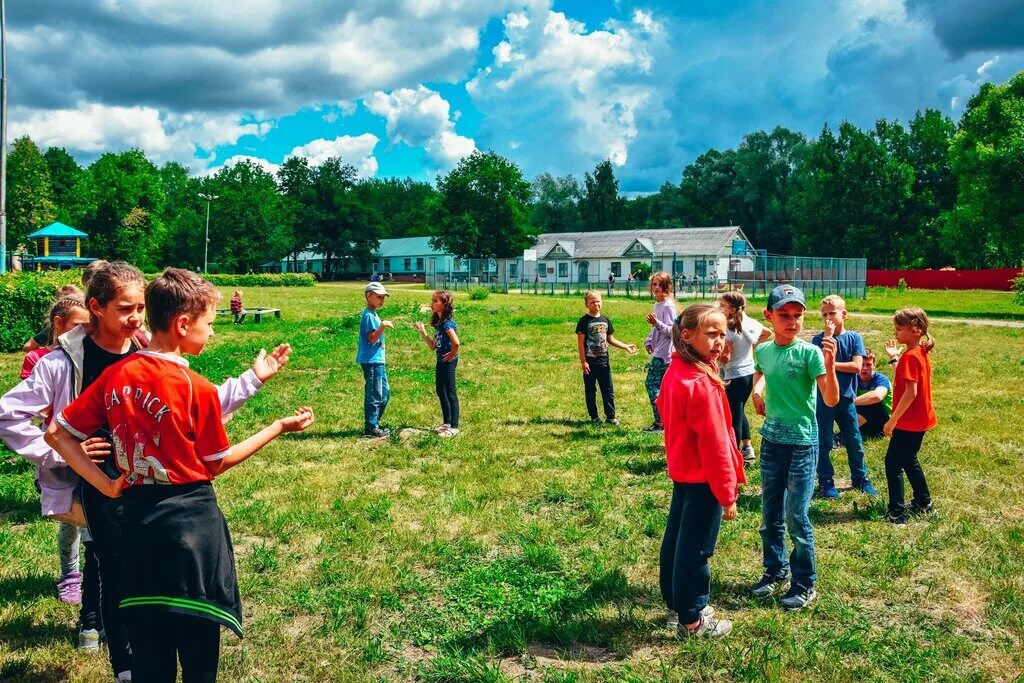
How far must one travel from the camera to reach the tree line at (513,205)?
244 ft

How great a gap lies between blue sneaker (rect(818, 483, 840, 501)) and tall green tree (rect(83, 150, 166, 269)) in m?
78.9

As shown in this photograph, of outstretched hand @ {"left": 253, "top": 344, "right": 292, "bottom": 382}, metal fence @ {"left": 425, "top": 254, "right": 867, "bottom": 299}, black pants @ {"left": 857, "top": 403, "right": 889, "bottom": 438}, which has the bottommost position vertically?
black pants @ {"left": 857, "top": 403, "right": 889, "bottom": 438}

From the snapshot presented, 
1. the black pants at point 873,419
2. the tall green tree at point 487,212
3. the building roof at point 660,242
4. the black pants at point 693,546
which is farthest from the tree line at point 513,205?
the black pants at point 693,546

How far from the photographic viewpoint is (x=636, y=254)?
2849 inches

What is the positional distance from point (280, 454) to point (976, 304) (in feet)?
131

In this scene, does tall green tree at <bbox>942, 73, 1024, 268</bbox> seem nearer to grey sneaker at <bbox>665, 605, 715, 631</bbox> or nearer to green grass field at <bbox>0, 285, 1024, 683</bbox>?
green grass field at <bbox>0, 285, 1024, 683</bbox>

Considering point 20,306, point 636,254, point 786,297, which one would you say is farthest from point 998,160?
point 636,254

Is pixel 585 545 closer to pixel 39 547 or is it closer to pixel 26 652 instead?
pixel 26 652

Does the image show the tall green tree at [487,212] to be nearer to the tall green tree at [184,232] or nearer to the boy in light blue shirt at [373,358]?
the tall green tree at [184,232]

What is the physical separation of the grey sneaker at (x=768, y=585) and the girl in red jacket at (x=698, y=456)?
1.94 ft

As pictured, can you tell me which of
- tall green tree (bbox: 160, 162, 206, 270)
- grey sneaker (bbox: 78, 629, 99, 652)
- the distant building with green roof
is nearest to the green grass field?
grey sneaker (bbox: 78, 629, 99, 652)

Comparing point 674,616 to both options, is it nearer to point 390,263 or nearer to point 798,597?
point 798,597

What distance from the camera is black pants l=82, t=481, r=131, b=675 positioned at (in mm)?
3338

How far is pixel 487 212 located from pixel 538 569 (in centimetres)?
7427
